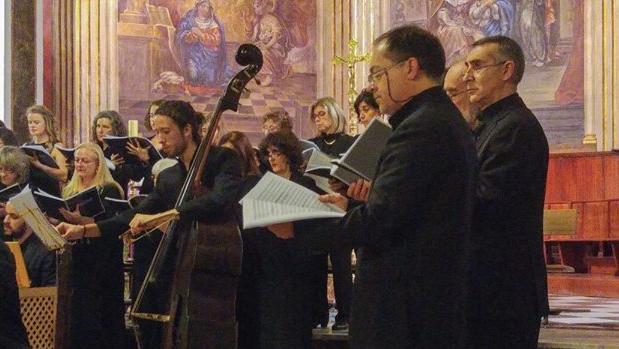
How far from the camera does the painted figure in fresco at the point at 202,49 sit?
51.5 feet

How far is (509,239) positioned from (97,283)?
11.4ft

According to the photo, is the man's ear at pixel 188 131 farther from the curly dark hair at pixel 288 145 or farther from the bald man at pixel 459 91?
the bald man at pixel 459 91

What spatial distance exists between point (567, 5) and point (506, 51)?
10.7m

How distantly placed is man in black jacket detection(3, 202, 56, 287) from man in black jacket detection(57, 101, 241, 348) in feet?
2.00

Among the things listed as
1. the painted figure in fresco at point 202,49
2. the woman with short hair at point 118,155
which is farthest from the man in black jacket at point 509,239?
the painted figure in fresco at point 202,49

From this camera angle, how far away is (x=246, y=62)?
5836mm

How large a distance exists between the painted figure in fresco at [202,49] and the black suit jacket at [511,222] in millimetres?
11812

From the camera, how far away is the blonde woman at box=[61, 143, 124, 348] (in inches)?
266

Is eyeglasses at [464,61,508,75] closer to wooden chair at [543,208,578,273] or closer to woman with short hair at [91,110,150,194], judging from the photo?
woman with short hair at [91,110,150,194]

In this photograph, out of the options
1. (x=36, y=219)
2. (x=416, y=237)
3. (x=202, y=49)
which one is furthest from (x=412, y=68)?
(x=202, y=49)

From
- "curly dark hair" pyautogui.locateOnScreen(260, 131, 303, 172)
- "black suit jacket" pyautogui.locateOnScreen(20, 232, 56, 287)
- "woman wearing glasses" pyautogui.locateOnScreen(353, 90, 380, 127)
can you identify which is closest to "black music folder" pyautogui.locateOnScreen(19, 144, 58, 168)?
"black suit jacket" pyautogui.locateOnScreen(20, 232, 56, 287)

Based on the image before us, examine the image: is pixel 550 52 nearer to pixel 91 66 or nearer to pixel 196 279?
pixel 91 66

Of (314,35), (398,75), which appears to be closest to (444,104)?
(398,75)

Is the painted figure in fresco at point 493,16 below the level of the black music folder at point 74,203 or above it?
above
